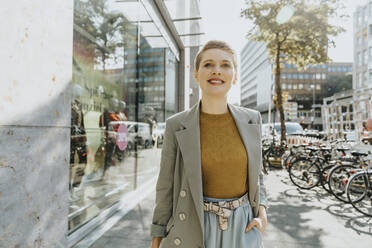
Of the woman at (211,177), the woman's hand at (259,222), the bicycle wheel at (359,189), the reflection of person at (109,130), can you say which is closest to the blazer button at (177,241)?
the woman at (211,177)

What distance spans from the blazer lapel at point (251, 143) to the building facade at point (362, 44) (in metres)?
52.0

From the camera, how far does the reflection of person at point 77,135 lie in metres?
3.34

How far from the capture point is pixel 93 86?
3.90 m

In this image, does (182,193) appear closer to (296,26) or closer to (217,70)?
(217,70)

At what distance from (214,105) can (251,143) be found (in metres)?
0.32

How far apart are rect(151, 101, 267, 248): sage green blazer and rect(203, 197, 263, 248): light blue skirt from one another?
0.22 ft

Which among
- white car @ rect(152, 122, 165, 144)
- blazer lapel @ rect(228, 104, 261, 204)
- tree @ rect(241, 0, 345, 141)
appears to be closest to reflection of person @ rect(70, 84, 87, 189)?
blazer lapel @ rect(228, 104, 261, 204)

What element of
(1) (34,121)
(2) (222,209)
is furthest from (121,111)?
(2) (222,209)

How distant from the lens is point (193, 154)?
4.75ft

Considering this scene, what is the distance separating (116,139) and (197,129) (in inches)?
139

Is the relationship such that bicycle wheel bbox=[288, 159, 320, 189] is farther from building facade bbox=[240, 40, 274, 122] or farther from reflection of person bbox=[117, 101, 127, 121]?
building facade bbox=[240, 40, 274, 122]

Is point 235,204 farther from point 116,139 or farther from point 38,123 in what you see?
point 116,139

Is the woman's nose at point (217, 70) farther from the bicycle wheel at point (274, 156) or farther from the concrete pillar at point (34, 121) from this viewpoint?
the bicycle wheel at point (274, 156)

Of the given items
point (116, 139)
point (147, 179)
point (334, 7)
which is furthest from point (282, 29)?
point (116, 139)
